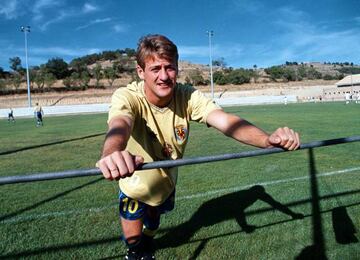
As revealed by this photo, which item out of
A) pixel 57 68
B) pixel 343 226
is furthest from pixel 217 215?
pixel 57 68

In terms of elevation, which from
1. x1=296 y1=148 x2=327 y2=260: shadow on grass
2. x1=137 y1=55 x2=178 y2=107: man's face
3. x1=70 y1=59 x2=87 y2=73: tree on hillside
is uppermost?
Result: x1=70 y1=59 x2=87 y2=73: tree on hillside

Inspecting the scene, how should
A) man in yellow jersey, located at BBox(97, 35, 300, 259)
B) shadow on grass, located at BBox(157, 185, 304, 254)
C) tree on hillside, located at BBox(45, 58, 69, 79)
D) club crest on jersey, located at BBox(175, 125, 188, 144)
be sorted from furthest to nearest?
tree on hillside, located at BBox(45, 58, 69, 79)
shadow on grass, located at BBox(157, 185, 304, 254)
club crest on jersey, located at BBox(175, 125, 188, 144)
man in yellow jersey, located at BBox(97, 35, 300, 259)

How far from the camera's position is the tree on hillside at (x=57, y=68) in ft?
377

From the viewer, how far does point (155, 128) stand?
9.77 ft

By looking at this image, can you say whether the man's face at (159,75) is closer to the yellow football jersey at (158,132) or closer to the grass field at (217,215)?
the yellow football jersey at (158,132)

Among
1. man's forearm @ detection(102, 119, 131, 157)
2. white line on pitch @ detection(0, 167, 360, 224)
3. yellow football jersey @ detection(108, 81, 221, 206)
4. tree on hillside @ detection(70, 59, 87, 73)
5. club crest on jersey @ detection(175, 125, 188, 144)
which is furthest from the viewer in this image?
tree on hillside @ detection(70, 59, 87, 73)

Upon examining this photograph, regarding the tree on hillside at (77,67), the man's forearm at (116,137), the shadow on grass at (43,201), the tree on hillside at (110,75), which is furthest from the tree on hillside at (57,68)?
the man's forearm at (116,137)

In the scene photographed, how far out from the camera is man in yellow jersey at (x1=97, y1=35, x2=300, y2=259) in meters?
2.59

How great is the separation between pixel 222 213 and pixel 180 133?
237 cm

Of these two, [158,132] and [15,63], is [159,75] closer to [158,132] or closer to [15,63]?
[158,132]

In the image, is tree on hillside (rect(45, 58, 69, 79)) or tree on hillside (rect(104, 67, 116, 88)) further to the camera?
tree on hillside (rect(45, 58, 69, 79))

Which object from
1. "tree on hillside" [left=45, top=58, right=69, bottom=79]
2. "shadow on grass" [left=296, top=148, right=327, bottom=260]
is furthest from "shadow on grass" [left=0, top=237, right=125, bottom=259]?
"tree on hillside" [left=45, top=58, right=69, bottom=79]

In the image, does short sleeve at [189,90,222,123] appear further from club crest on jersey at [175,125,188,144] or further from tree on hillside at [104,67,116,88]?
tree on hillside at [104,67,116,88]

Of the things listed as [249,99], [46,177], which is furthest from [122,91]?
[249,99]
